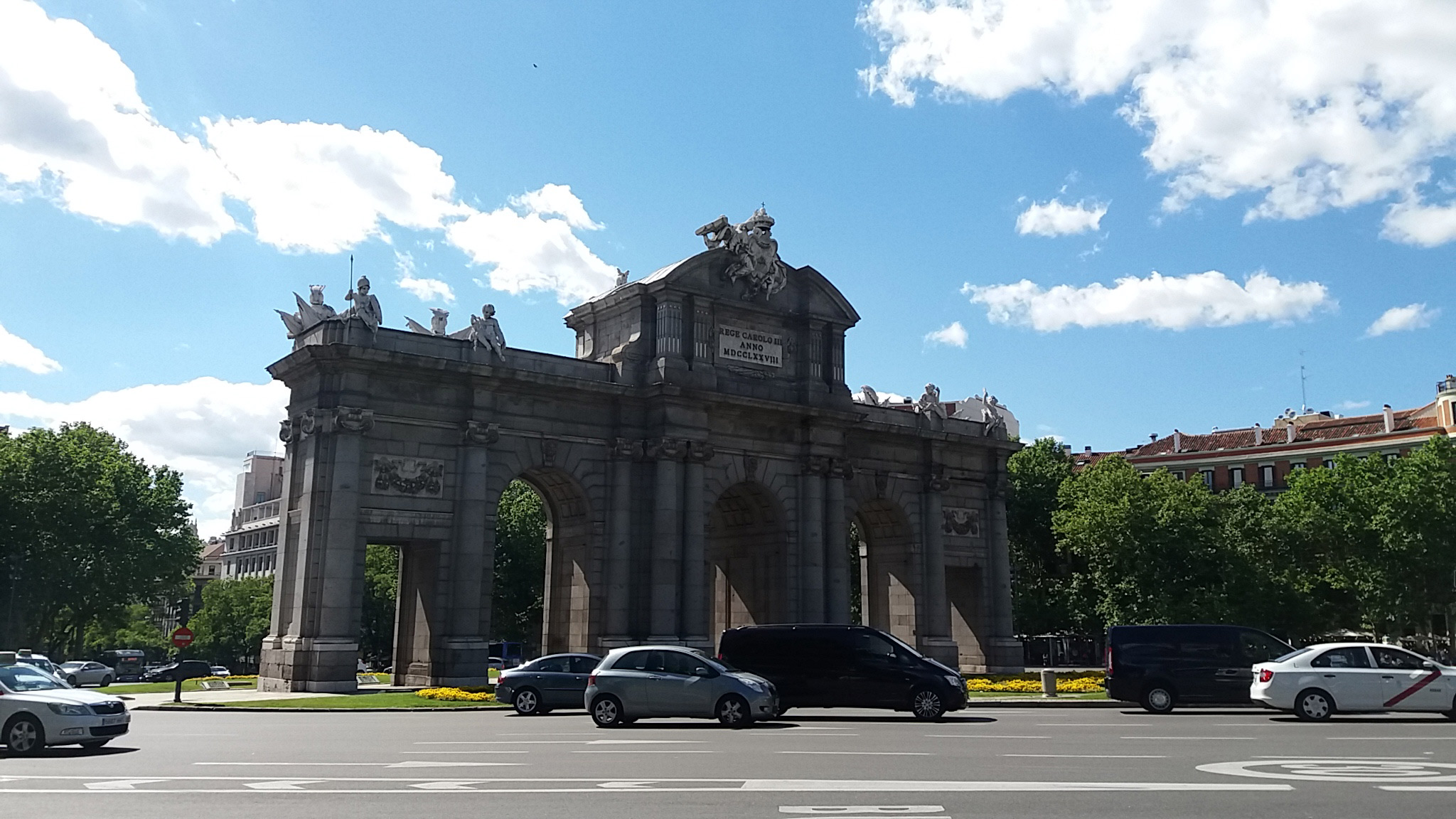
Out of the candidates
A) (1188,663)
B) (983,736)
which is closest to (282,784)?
(983,736)

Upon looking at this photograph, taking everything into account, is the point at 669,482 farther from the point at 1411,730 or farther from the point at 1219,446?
the point at 1219,446

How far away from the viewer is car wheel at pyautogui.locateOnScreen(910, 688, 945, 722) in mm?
24750

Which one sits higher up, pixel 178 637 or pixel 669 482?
pixel 669 482

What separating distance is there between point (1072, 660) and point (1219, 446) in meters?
20.6

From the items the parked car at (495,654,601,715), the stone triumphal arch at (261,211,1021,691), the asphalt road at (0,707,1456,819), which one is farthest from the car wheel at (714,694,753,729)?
the stone triumphal arch at (261,211,1021,691)

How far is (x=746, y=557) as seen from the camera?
47250mm

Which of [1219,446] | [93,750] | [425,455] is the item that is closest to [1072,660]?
[1219,446]

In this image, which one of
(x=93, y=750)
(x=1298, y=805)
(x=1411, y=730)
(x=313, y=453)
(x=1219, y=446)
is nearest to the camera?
(x=1298, y=805)

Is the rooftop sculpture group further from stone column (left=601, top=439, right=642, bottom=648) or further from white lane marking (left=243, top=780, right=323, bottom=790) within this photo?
white lane marking (left=243, top=780, right=323, bottom=790)

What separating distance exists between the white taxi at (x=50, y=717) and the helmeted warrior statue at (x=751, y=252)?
2956cm

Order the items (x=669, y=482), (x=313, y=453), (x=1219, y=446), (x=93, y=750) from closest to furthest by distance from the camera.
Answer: (x=93, y=750) < (x=313, y=453) < (x=669, y=482) < (x=1219, y=446)

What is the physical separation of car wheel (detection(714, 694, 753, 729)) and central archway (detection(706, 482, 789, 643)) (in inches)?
876

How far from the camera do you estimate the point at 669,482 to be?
137ft

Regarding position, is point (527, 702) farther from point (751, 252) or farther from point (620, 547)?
point (751, 252)
